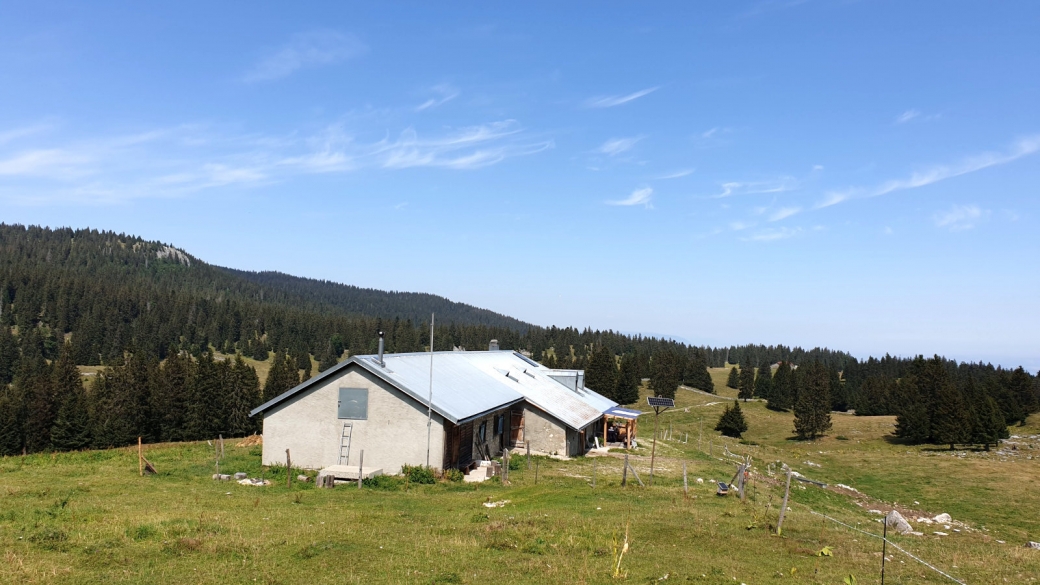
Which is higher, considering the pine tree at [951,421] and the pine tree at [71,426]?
the pine tree at [951,421]

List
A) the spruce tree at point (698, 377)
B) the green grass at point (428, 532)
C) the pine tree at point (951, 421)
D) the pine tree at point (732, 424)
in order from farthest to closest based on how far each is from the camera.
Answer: the spruce tree at point (698, 377) → the pine tree at point (732, 424) → the pine tree at point (951, 421) → the green grass at point (428, 532)

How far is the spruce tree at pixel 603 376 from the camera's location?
11481 cm

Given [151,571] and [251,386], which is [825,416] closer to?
[251,386]

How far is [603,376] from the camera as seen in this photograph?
115 m

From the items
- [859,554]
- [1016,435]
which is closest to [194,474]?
[859,554]

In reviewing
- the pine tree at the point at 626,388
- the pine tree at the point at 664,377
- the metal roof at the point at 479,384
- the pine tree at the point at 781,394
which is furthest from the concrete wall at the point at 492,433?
the pine tree at the point at 781,394

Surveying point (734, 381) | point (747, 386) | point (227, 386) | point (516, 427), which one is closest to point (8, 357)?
point (227, 386)

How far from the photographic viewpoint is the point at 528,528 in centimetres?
1923

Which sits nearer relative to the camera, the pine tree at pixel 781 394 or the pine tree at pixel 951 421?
the pine tree at pixel 951 421

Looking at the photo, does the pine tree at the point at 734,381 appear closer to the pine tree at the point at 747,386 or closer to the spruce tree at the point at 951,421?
the pine tree at the point at 747,386

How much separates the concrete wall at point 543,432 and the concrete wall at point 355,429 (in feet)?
38.9

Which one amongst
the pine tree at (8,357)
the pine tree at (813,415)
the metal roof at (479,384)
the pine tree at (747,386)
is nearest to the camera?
the metal roof at (479,384)

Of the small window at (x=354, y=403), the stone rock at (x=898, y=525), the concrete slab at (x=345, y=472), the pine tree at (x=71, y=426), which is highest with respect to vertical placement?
the small window at (x=354, y=403)

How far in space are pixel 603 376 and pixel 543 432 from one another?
2945 inches
